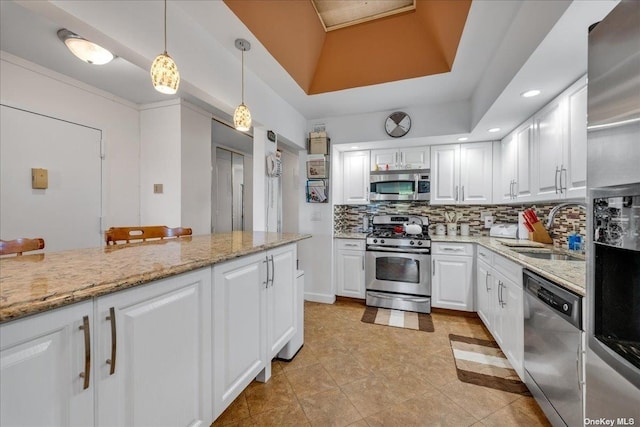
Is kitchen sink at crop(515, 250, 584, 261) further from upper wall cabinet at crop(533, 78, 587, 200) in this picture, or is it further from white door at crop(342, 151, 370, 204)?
white door at crop(342, 151, 370, 204)

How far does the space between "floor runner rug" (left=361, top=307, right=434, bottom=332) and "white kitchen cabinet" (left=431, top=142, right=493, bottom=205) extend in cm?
147

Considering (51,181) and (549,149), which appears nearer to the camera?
(549,149)

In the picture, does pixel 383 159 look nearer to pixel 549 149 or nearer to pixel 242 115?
pixel 549 149

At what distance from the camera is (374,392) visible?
1.79m

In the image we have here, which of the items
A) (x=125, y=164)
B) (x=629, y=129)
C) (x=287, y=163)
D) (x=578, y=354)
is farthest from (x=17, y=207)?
(x=578, y=354)

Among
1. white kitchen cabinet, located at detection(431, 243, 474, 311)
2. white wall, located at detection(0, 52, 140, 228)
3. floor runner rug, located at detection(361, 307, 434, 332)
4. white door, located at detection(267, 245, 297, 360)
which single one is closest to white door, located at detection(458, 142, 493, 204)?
white kitchen cabinet, located at detection(431, 243, 474, 311)

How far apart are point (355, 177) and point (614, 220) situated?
3.02 m

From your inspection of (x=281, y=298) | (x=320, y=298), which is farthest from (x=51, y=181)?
(x=320, y=298)

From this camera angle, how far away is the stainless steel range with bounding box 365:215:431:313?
126 inches

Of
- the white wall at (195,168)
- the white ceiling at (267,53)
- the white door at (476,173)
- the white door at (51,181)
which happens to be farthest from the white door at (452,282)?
the white door at (51,181)

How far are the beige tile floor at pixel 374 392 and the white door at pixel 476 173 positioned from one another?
1.80m

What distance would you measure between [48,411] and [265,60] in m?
2.44

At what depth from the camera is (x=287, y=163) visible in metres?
4.52

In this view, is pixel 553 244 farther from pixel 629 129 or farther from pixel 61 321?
pixel 61 321
